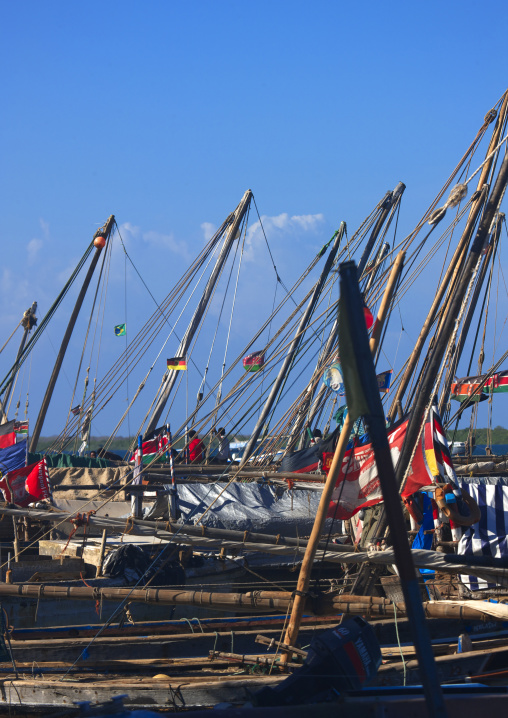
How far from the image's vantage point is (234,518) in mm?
17078

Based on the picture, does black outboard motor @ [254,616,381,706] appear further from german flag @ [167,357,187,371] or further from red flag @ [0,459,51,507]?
german flag @ [167,357,187,371]

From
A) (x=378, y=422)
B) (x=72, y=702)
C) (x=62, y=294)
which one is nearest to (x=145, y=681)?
(x=72, y=702)

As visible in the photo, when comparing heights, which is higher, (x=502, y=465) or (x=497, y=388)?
(x=497, y=388)

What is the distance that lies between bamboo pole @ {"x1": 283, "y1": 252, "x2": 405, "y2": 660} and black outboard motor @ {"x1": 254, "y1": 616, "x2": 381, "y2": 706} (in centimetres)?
157

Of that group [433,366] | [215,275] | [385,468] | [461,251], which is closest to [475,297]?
[215,275]

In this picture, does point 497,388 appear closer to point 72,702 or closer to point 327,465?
point 327,465

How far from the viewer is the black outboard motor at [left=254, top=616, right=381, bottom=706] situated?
21.6 feet

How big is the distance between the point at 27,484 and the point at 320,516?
32.2 feet

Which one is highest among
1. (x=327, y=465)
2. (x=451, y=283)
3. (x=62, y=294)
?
(x=62, y=294)

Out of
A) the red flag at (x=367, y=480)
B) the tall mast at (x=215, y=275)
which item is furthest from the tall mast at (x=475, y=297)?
the red flag at (x=367, y=480)

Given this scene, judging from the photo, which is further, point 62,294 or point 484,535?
point 62,294

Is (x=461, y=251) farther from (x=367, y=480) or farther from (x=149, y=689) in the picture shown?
(x=149, y=689)

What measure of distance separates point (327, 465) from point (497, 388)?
635 inches

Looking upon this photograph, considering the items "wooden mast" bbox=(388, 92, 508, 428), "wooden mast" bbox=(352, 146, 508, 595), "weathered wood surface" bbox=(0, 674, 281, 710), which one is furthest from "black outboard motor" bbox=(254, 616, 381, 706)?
"wooden mast" bbox=(388, 92, 508, 428)
